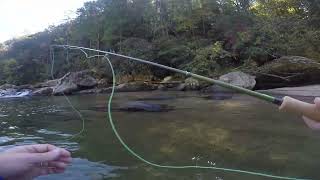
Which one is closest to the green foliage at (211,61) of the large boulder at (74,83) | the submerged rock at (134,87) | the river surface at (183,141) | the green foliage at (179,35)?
the green foliage at (179,35)

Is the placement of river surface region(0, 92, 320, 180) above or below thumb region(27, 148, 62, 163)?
below

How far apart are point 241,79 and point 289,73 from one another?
2.48 m

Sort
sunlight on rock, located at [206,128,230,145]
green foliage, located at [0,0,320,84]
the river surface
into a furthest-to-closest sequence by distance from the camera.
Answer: green foliage, located at [0,0,320,84] → sunlight on rock, located at [206,128,230,145] → the river surface

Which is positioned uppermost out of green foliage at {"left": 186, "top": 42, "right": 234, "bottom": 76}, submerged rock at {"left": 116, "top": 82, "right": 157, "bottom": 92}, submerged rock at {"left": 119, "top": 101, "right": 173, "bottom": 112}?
green foliage at {"left": 186, "top": 42, "right": 234, "bottom": 76}

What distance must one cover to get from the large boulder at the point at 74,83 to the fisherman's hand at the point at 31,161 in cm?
2763

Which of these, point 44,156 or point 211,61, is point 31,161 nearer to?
point 44,156

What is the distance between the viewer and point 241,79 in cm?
2255

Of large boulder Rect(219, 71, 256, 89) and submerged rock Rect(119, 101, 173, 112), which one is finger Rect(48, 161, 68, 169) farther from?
large boulder Rect(219, 71, 256, 89)

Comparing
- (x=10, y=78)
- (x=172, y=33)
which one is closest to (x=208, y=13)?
(x=172, y=33)

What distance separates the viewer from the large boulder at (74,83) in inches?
1160

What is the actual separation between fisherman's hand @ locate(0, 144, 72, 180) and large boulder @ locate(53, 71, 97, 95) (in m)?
27.6

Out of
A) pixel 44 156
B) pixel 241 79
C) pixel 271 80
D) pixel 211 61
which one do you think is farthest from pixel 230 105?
pixel 44 156

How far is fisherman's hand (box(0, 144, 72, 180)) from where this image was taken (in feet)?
5.23

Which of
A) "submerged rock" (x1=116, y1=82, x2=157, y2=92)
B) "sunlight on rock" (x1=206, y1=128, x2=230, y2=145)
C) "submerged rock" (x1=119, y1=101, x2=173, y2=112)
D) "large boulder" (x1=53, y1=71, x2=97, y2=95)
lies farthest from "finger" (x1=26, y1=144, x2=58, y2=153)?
"large boulder" (x1=53, y1=71, x2=97, y2=95)
